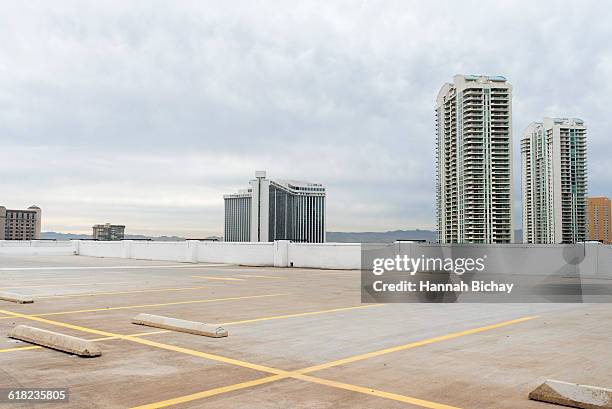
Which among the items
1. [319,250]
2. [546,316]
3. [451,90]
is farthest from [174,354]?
[451,90]

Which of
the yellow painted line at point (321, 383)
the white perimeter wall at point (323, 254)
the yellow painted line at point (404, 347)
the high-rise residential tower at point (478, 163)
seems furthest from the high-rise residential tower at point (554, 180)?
the yellow painted line at point (321, 383)

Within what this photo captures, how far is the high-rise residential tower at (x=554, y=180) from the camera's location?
167 meters

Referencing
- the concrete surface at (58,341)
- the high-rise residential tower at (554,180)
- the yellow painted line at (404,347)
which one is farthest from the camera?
the high-rise residential tower at (554,180)

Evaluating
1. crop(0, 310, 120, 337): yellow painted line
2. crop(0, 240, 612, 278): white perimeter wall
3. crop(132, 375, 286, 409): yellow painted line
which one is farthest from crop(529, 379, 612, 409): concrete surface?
crop(0, 240, 612, 278): white perimeter wall

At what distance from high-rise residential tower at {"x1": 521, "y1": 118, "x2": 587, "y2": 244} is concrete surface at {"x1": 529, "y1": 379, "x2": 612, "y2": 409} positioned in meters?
172

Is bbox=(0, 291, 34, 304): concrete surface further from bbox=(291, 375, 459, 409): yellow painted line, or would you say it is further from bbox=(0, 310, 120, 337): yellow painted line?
bbox=(291, 375, 459, 409): yellow painted line

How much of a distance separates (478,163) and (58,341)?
167913 millimetres

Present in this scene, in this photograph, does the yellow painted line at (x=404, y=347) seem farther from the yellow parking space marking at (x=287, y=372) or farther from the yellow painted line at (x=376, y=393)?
the yellow painted line at (x=376, y=393)

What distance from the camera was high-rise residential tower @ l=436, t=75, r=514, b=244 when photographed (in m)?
163

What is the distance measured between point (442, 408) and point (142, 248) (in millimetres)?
42463

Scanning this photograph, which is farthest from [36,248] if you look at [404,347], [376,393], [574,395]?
[574,395]

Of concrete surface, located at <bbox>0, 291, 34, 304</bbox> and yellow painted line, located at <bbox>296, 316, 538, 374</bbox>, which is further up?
concrete surface, located at <bbox>0, 291, 34, 304</bbox>

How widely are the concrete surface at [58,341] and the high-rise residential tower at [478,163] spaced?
160 meters

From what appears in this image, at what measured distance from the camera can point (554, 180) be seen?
171000 millimetres
